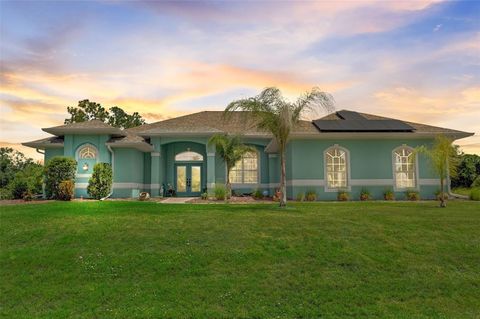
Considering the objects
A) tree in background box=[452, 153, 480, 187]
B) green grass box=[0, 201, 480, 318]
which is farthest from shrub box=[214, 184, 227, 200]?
tree in background box=[452, 153, 480, 187]

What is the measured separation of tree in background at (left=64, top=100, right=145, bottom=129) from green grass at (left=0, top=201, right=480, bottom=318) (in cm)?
3211

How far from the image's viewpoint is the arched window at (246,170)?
1046 inches

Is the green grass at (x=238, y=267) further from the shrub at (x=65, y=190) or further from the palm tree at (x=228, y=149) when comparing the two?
the palm tree at (x=228, y=149)

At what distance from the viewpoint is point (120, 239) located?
10.5 m

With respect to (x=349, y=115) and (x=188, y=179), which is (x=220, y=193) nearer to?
(x=188, y=179)

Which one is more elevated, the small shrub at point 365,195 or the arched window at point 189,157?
the arched window at point 189,157

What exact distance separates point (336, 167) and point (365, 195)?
92.6 inches

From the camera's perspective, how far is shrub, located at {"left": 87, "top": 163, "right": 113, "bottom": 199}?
22375 millimetres

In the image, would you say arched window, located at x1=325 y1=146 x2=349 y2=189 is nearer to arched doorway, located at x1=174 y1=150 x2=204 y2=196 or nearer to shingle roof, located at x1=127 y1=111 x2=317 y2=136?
shingle roof, located at x1=127 y1=111 x2=317 y2=136

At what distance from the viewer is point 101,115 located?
44.0 metres

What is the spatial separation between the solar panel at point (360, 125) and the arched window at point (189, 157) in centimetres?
883

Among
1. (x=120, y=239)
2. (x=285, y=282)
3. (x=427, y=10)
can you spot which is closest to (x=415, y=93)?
(x=427, y=10)

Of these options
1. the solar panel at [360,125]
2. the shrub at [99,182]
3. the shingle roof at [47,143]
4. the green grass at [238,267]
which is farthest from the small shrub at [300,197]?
the shingle roof at [47,143]

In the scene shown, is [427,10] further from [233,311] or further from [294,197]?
[233,311]
